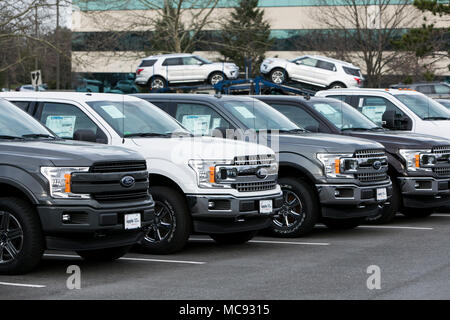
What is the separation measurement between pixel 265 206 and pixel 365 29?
41831 mm

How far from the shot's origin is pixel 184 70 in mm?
27891

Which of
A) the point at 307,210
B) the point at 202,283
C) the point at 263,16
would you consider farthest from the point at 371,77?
the point at 202,283

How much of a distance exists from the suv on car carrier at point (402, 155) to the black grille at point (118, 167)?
5088 mm

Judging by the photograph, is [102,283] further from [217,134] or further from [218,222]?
[217,134]

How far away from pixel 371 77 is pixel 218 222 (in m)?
40.4

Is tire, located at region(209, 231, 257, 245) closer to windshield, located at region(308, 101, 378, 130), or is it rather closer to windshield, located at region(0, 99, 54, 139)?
windshield, located at region(0, 99, 54, 139)

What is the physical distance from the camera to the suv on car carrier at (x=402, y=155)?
14852 millimetres

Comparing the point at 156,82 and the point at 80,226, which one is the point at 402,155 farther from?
the point at 156,82

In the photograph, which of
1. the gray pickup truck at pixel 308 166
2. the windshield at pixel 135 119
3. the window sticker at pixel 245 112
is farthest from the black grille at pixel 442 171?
the windshield at pixel 135 119

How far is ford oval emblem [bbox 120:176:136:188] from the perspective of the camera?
9.75m

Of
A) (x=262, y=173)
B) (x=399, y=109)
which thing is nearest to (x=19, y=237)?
(x=262, y=173)

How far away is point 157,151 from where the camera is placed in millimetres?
11445

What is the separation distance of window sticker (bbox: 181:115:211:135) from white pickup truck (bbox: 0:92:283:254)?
1.11m

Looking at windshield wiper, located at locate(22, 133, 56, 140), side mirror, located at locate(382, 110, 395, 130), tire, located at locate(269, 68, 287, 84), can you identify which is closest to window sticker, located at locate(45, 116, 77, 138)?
windshield wiper, located at locate(22, 133, 56, 140)
